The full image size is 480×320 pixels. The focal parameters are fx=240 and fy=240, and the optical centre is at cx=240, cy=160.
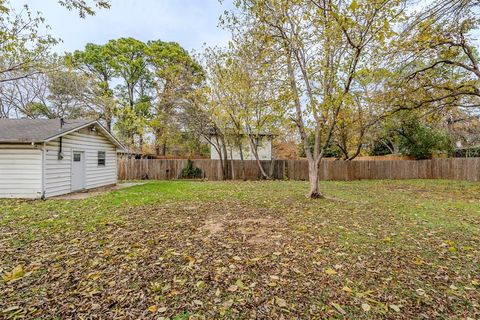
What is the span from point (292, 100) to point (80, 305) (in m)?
7.18

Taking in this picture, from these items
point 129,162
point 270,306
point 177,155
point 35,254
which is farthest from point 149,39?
point 270,306

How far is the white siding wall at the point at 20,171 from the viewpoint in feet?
26.7

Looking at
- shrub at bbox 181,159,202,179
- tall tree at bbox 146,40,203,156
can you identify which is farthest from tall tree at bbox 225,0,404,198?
shrub at bbox 181,159,202,179

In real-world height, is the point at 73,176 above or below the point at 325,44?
below

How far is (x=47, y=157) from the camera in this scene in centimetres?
835

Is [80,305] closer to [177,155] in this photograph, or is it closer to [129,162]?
[129,162]

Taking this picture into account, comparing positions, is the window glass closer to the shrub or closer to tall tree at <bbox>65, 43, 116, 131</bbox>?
the shrub

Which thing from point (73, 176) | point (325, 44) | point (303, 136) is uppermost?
point (325, 44)

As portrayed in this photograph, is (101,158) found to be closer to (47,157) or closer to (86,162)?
(86,162)

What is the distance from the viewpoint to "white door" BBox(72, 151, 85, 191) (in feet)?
32.3

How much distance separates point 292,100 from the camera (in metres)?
7.78

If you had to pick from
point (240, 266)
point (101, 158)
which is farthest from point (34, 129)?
point (240, 266)

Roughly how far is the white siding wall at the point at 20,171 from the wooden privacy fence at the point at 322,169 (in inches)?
314

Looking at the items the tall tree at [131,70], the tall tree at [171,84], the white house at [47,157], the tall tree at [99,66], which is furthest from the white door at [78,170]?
the tall tree at [99,66]
